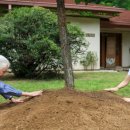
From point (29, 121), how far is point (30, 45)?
11.3m

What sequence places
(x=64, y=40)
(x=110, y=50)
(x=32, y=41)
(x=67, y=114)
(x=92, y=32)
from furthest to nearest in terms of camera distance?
(x=110, y=50)
(x=92, y=32)
(x=32, y=41)
(x=64, y=40)
(x=67, y=114)

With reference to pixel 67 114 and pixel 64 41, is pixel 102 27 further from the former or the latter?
pixel 67 114

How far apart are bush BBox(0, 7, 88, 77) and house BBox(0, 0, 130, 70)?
4.25 m

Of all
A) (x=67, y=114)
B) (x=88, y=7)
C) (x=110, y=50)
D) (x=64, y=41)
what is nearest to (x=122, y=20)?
(x=110, y=50)

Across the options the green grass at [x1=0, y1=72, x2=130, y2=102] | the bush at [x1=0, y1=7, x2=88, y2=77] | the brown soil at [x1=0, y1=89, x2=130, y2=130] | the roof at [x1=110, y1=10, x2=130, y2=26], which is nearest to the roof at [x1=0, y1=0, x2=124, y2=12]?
the roof at [x1=110, y1=10, x2=130, y2=26]

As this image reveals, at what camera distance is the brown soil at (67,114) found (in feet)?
15.2

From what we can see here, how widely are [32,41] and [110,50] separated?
37.3 ft

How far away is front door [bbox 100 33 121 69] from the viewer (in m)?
26.3

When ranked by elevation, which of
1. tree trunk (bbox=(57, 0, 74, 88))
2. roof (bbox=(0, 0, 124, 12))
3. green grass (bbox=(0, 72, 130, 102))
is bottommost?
green grass (bbox=(0, 72, 130, 102))

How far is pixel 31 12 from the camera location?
55.1 feet

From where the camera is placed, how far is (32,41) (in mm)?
16109

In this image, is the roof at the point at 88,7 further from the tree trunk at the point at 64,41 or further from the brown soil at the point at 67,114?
the brown soil at the point at 67,114

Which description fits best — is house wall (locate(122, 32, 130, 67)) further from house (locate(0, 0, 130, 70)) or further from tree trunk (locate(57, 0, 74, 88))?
tree trunk (locate(57, 0, 74, 88))

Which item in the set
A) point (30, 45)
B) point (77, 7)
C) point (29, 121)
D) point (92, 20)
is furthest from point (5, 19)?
point (29, 121)
